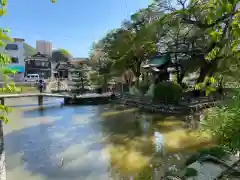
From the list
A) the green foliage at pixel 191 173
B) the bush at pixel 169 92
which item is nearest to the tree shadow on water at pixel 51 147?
the green foliage at pixel 191 173

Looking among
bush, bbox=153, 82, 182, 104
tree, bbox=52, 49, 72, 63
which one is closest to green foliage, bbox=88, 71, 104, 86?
bush, bbox=153, 82, 182, 104

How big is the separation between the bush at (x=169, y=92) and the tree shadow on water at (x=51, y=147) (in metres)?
4.17

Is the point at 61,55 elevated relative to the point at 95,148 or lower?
elevated

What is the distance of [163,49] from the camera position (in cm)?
1480

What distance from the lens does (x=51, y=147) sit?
6.34 metres

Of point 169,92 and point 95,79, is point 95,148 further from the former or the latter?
point 95,79

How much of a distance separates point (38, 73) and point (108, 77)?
22637mm

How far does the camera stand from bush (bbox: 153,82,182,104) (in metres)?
11.3

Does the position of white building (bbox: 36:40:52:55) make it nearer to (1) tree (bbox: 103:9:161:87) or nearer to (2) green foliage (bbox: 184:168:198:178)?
(1) tree (bbox: 103:9:161:87)

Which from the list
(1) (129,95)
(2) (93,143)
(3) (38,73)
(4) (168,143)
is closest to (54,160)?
(2) (93,143)

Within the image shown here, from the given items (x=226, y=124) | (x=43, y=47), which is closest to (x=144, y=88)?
(x=226, y=124)

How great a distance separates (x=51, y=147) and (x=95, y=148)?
1.36 meters

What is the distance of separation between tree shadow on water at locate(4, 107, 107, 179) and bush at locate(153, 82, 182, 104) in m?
4.17

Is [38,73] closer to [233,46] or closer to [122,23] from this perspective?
[122,23]
